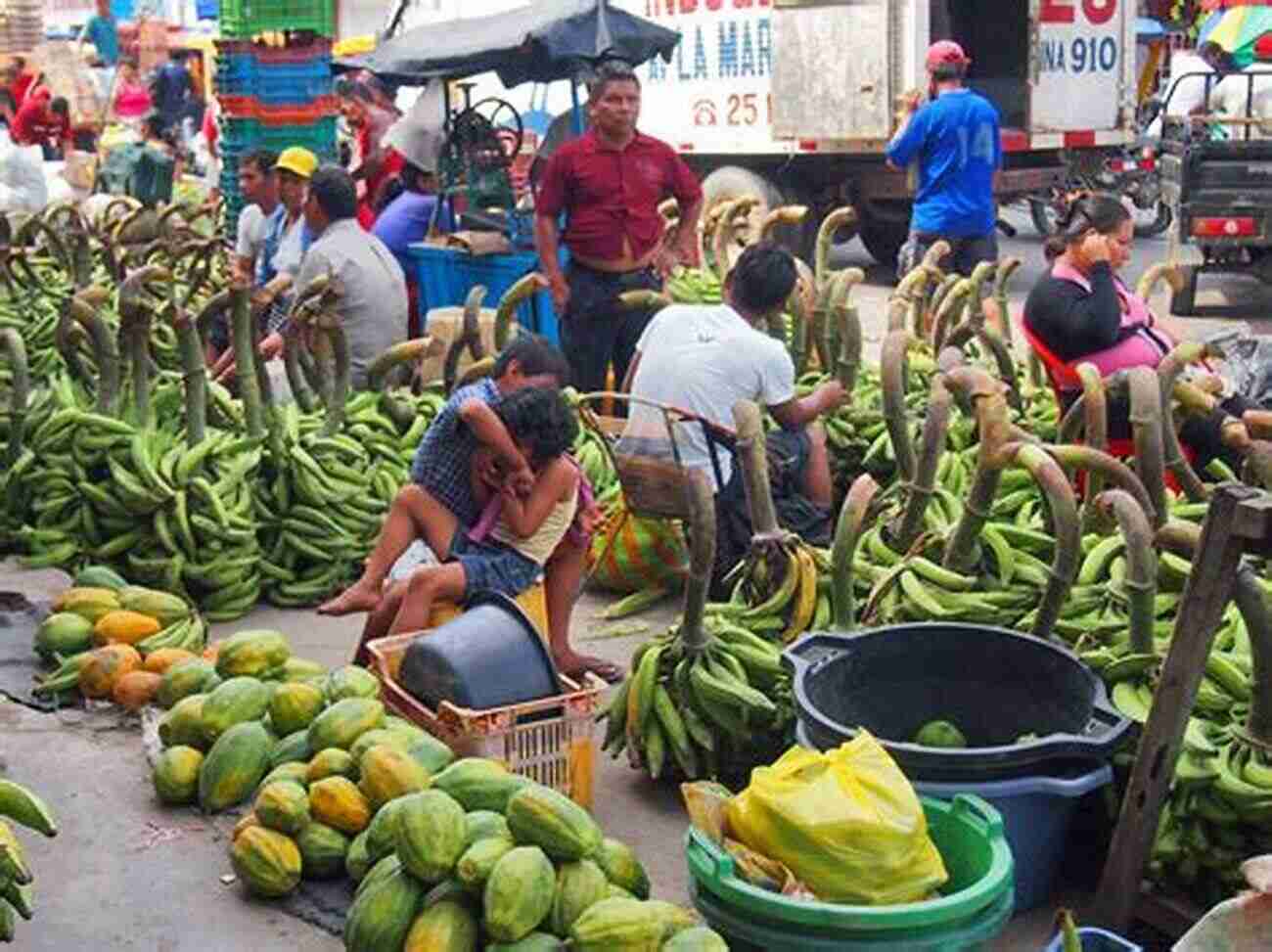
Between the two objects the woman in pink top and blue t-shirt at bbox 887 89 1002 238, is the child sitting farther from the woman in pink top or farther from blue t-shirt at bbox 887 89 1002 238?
the woman in pink top

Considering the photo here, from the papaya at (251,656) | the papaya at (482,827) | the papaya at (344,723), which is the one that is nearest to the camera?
the papaya at (482,827)

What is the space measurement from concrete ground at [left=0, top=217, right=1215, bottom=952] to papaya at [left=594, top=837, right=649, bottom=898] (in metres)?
0.62

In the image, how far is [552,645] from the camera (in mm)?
5984

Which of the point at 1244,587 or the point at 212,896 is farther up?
the point at 1244,587

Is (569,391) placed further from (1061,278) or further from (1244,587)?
(1244,587)

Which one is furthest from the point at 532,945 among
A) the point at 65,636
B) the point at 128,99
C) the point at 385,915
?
the point at 128,99

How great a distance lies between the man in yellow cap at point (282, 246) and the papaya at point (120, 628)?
2195 mm

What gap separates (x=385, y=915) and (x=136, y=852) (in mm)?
1042

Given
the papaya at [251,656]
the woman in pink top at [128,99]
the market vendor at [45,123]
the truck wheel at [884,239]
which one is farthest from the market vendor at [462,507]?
the woman in pink top at [128,99]

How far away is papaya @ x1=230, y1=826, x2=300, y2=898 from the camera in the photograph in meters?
4.30

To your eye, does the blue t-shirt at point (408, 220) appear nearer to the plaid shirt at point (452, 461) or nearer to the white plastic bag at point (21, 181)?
the white plastic bag at point (21, 181)

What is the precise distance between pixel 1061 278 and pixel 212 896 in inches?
149

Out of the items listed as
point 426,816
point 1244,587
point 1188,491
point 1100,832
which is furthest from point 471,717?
point 1188,491

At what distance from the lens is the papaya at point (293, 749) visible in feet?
15.6
